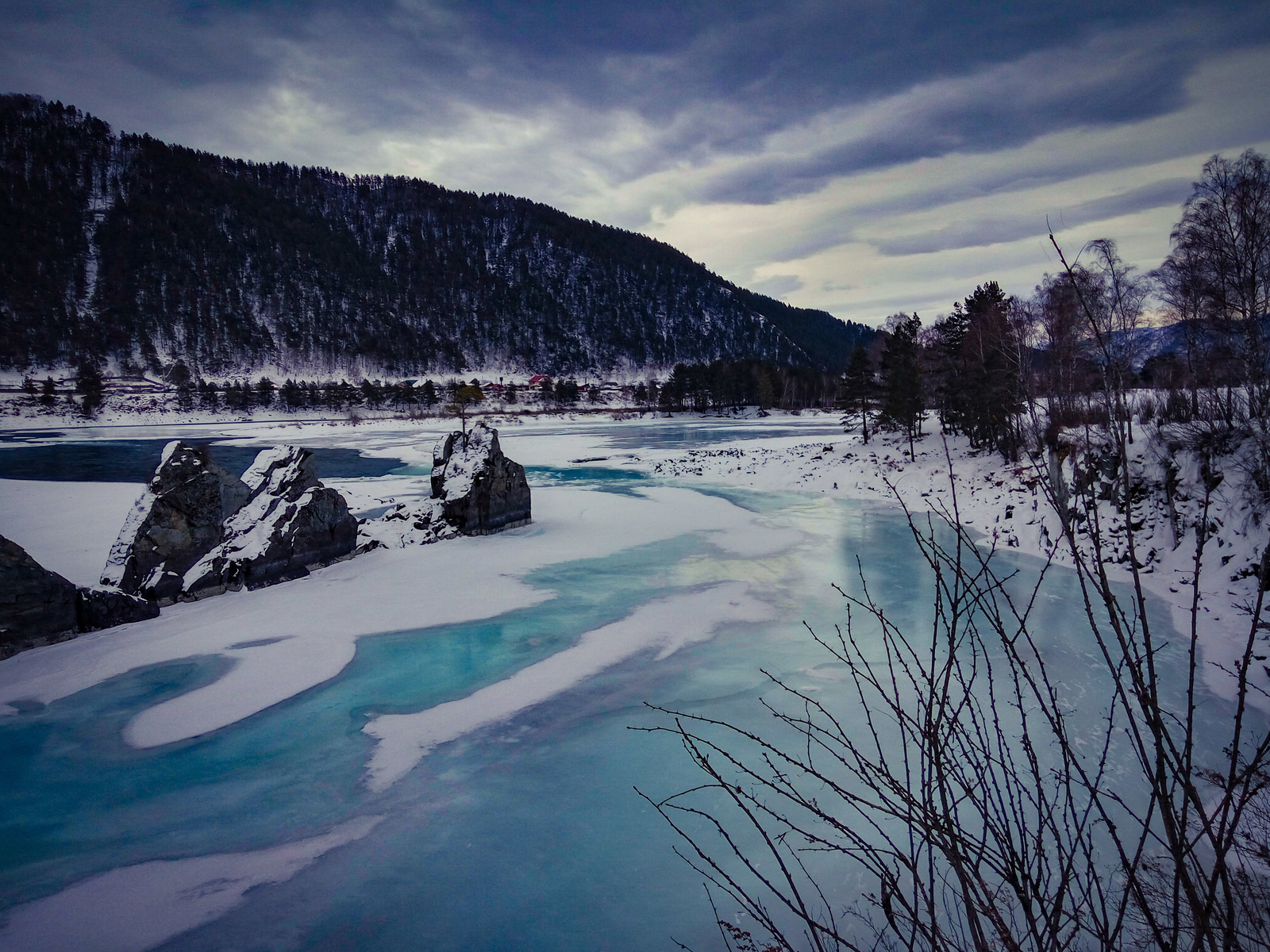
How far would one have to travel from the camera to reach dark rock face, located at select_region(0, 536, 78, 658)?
800 cm

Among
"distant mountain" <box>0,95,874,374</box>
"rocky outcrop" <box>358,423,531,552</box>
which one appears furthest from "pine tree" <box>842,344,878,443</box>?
"distant mountain" <box>0,95,874,374</box>

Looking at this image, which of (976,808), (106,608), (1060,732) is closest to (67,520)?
(106,608)

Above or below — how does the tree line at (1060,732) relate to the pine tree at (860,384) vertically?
below

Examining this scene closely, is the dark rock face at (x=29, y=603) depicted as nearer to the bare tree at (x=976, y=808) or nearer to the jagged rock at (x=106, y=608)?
the jagged rock at (x=106, y=608)

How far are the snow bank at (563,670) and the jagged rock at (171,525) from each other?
652cm

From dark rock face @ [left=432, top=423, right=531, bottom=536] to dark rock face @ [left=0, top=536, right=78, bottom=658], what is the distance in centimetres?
747

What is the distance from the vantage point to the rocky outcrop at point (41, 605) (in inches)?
316

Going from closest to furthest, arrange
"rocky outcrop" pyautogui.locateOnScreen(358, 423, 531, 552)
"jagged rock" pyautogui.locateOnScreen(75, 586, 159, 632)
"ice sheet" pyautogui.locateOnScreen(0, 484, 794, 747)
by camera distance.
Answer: "ice sheet" pyautogui.locateOnScreen(0, 484, 794, 747) → "jagged rock" pyautogui.locateOnScreen(75, 586, 159, 632) → "rocky outcrop" pyautogui.locateOnScreen(358, 423, 531, 552)

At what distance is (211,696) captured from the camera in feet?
23.8

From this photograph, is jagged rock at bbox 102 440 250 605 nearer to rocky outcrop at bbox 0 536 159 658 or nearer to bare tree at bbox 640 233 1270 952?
rocky outcrop at bbox 0 536 159 658

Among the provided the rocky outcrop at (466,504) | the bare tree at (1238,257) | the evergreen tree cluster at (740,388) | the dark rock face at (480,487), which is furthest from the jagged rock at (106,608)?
the evergreen tree cluster at (740,388)

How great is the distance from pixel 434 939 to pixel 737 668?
4.56 m

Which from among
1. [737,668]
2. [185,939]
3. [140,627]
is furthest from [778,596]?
[140,627]

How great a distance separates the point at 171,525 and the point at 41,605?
308 centimetres
